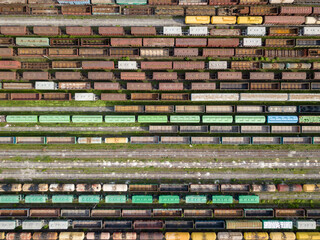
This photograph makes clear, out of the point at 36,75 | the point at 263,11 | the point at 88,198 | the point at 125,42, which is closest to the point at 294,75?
the point at 263,11

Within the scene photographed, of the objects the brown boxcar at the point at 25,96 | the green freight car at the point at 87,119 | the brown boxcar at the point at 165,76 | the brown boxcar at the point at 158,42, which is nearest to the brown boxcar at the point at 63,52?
the brown boxcar at the point at 25,96

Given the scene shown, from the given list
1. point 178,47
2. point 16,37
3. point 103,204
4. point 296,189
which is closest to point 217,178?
point 296,189

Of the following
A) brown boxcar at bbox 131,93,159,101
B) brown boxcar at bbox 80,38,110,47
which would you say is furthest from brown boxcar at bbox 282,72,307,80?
brown boxcar at bbox 80,38,110,47

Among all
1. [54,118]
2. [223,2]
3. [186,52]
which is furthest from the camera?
[54,118]

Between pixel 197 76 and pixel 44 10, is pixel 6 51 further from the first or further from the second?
pixel 197 76

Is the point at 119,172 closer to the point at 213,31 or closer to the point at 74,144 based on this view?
the point at 74,144

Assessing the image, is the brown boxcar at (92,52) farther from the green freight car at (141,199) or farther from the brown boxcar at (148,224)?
the brown boxcar at (148,224)
